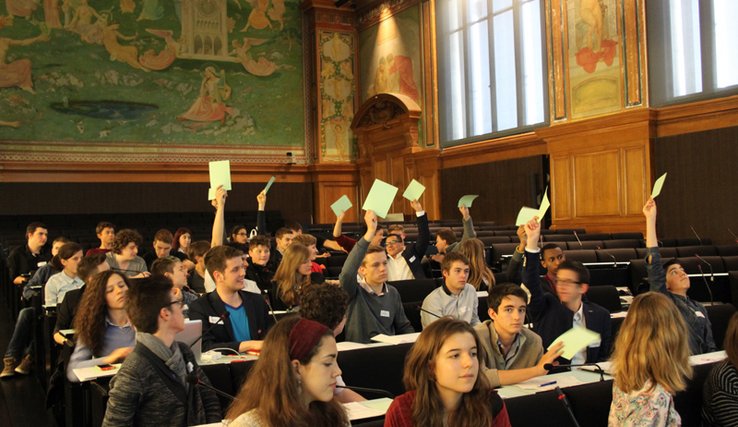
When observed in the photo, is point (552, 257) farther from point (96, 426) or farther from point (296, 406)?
point (296, 406)

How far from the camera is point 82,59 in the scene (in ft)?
57.5

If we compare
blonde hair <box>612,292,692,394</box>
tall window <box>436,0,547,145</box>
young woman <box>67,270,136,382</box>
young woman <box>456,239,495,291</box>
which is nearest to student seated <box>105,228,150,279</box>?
young woman <box>67,270,136,382</box>

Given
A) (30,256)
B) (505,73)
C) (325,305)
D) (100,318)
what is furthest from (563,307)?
(505,73)

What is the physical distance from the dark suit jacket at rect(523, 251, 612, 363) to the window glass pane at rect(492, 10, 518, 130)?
11160mm

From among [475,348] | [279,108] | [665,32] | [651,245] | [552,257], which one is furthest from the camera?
[279,108]

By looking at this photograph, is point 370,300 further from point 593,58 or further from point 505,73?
point 505,73

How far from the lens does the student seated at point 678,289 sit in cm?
511

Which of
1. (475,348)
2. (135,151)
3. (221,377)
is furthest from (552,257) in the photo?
(135,151)

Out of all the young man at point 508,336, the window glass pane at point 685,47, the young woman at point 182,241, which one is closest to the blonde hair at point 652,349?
the young man at point 508,336

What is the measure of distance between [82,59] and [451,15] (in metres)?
8.86

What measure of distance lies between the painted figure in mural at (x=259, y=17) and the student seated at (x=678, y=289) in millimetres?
15704

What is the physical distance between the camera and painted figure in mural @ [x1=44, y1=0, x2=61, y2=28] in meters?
17.2

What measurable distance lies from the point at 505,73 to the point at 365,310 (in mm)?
11613

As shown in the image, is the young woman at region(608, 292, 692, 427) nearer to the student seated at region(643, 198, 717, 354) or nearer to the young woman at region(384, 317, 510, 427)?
the young woman at region(384, 317, 510, 427)
